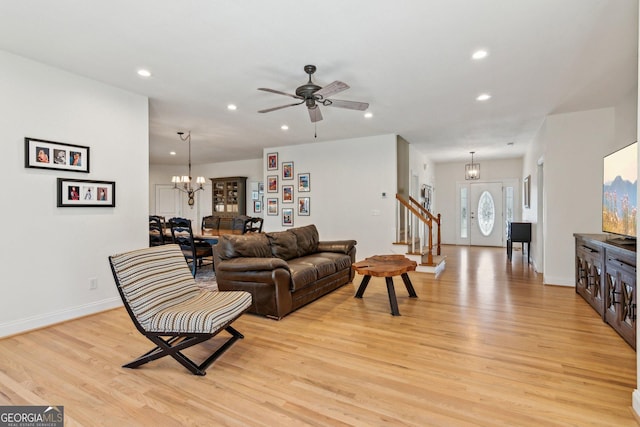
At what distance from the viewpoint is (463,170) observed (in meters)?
9.92

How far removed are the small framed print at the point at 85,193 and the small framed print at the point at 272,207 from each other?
4.08 meters

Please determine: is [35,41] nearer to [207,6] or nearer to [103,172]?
[103,172]

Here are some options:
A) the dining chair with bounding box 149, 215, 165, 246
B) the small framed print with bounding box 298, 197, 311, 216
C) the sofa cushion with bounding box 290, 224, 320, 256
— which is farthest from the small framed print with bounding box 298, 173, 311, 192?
the dining chair with bounding box 149, 215, 165, 246

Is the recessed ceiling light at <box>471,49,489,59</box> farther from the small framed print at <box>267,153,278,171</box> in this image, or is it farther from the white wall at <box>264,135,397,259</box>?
the small framed print at <box>267,153,278,171</box>

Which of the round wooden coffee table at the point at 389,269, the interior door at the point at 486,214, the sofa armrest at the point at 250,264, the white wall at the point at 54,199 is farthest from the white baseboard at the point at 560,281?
the white wall at the point at 54,199

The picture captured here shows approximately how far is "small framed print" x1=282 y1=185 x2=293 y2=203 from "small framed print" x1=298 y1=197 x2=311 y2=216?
0.25m

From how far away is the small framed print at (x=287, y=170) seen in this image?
7.39 meters

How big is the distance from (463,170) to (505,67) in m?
7.11

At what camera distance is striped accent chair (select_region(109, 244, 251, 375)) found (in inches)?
89.3

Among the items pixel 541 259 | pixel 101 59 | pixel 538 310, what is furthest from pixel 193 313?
pixel 541 259

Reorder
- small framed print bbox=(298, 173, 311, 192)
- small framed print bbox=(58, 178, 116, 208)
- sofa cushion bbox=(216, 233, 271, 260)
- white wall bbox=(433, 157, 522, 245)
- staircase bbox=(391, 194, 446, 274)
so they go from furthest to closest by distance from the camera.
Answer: white wall bbox=(433, 157, 522, 245) → small framed print bbox=(298, 173, 311, 192) → staircase bbox=(391, 194, 446, 274) → sofa cushion bbox=(216, 233, 271, 260) → small framed print bbox=(58, 178, 116, 208)

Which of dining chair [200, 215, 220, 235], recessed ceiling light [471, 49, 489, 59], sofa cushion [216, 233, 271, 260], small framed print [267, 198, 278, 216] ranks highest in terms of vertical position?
recessed ceiling light [471, 49, 489, 59]

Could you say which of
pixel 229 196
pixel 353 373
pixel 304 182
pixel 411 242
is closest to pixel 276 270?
pixel 353 373

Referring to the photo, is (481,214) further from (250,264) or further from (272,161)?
(250,264)
